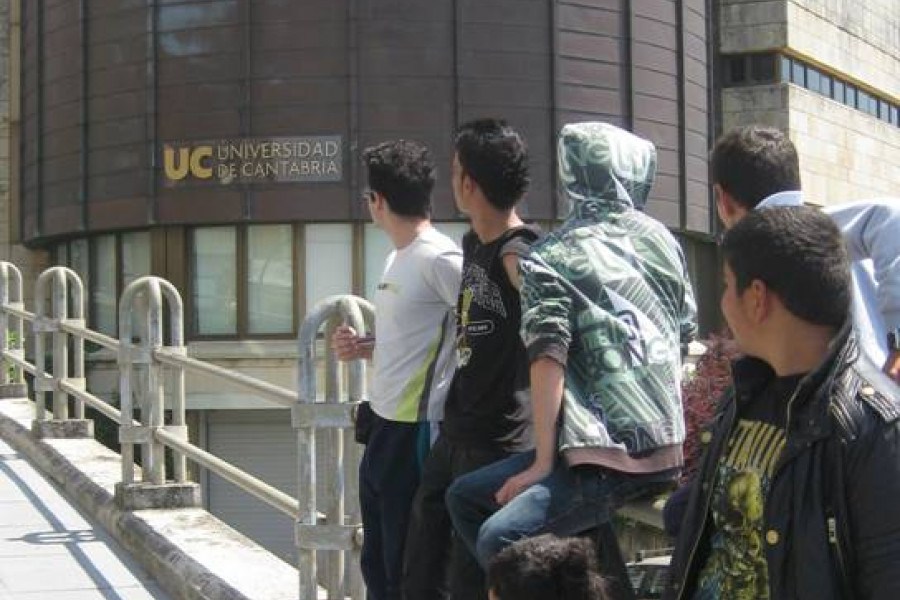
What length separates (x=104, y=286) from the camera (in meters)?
23.4

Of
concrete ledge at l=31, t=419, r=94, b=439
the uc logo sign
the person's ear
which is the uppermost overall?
the uc logo sign

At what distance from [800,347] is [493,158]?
136 centimetres

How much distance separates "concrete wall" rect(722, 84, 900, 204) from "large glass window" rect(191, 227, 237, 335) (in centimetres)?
1059

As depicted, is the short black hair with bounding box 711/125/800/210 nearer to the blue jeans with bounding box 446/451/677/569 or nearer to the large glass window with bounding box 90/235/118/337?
the blue jeans with bounding box 446/451/677/569

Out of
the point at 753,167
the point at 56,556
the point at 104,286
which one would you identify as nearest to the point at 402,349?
the point at 753,167

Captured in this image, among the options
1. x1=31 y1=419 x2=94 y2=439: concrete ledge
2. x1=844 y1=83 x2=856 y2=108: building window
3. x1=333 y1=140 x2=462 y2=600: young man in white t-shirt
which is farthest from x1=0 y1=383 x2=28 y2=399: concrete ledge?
x1=844 y1=83 x2=856 y2=108: building window

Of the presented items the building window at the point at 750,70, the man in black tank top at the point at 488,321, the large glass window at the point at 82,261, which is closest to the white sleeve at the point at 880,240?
the man in black tank top at the point at 488,321

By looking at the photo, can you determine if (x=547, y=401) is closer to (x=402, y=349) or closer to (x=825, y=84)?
(x=402, y=349)

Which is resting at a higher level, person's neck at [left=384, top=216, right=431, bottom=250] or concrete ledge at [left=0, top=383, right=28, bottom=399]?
person's neck at [left=384, top=216, right=431, bottom=250]

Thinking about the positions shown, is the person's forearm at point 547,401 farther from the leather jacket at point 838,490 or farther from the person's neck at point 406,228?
the person's neck at point 406,228

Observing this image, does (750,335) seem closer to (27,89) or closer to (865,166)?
(27,89)

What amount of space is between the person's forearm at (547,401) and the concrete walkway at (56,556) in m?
3.24

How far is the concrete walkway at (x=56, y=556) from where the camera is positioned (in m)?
5.65

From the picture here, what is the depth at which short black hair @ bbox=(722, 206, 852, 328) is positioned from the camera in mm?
2061
